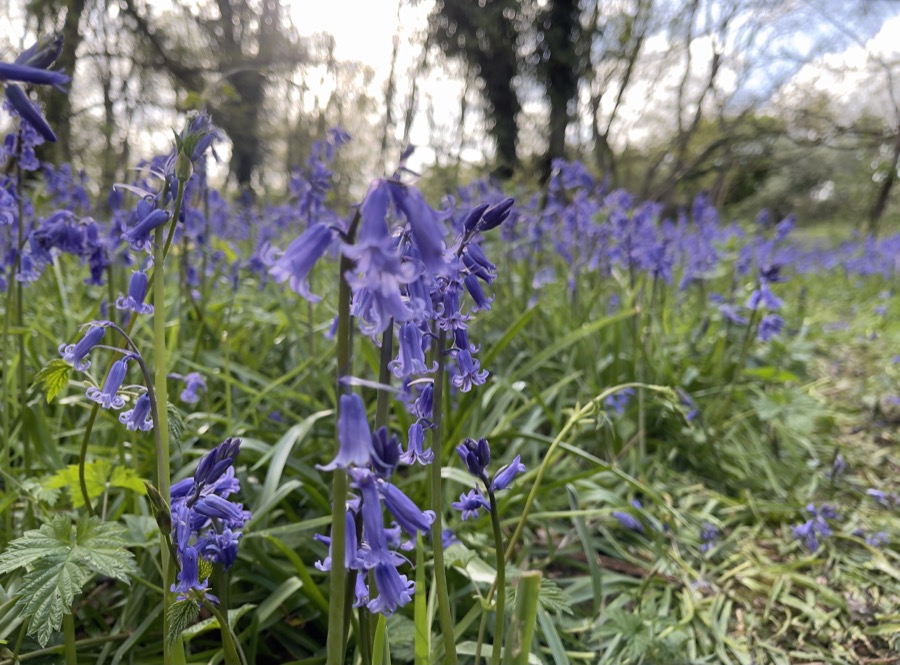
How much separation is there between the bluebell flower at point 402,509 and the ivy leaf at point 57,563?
668 millimetres

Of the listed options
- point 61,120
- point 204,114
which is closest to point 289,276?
point 204,114

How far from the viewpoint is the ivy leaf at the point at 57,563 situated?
1.15 meters

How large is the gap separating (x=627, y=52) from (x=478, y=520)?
12.3 metres

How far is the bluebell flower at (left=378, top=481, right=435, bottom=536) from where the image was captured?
0.93 m

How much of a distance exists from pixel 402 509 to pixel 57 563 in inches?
32.7

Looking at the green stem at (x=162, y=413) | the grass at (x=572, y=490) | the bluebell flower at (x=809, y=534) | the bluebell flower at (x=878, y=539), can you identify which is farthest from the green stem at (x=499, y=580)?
the bluebell flower at (x=878, y=539)

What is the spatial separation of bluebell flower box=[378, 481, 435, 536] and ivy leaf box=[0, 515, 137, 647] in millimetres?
668

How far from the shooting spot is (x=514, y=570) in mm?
2135

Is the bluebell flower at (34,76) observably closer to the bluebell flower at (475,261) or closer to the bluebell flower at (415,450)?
the bluebell flower at (475,261)

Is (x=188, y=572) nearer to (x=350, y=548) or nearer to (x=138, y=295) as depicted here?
(x=350, y=548)

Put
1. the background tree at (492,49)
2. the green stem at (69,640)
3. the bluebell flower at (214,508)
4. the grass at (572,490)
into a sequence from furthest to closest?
1. the background tree at (492,49)
2. the grass at (572,490)
3. the green stem at (69,640)
4. the bluebell flower at (214,508)

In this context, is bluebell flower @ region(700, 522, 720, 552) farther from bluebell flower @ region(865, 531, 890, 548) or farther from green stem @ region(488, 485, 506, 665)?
green stem @ region(488, 485, 506, 665)

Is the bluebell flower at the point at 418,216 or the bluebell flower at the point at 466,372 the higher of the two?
the bluebell flower at the point at 418,216

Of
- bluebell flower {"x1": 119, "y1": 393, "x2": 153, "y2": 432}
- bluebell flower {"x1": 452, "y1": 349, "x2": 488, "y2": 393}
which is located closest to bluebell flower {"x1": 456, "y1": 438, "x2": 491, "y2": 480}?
bluebell flower {"x1": 452, "y1": 349, "x2": 488, "y2": 393}
